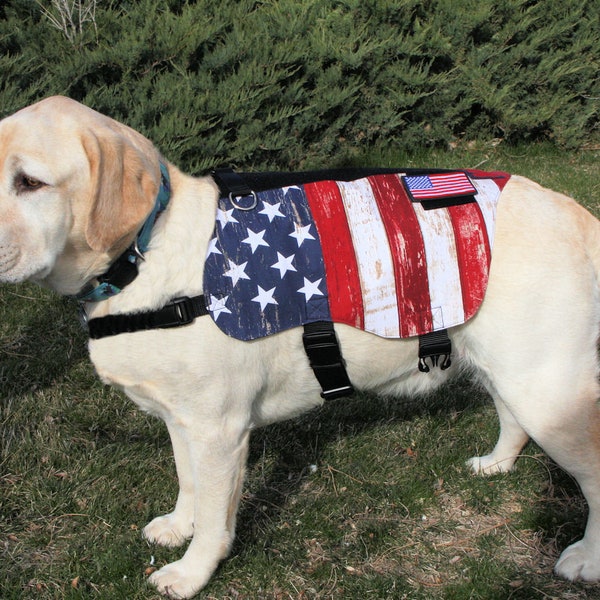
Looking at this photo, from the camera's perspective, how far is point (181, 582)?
2.88 m

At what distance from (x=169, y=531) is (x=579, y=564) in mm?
1747

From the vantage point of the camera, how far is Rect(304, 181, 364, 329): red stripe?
260 centimetres

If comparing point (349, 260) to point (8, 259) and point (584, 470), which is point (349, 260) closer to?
point (8, 259)

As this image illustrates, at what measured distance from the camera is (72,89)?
6125 millimetres

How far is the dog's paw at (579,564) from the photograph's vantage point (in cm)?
295

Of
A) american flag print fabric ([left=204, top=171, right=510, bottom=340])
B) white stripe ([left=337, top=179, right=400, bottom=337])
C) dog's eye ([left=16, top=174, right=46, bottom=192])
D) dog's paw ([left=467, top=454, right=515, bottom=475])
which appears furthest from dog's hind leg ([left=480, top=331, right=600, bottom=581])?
dog's eye ([left=16, top=174, right=46, bottom=192])

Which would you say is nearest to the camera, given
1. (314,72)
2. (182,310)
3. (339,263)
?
(182,310)

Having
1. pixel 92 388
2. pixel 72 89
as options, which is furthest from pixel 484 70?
pixel 92 388

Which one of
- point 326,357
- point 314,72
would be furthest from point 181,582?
point 314,72

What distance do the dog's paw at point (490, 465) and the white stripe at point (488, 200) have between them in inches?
56.2

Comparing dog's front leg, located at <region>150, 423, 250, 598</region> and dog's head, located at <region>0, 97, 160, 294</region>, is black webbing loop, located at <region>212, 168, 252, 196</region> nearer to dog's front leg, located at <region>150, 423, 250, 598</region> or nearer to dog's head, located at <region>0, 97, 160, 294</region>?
dog's head, located at <region>0, 97, 160, 294</region>

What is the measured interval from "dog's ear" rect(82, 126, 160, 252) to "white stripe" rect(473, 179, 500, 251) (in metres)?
1.22

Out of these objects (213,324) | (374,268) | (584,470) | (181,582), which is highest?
(374,268)

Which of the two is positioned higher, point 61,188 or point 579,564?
point 61,188
